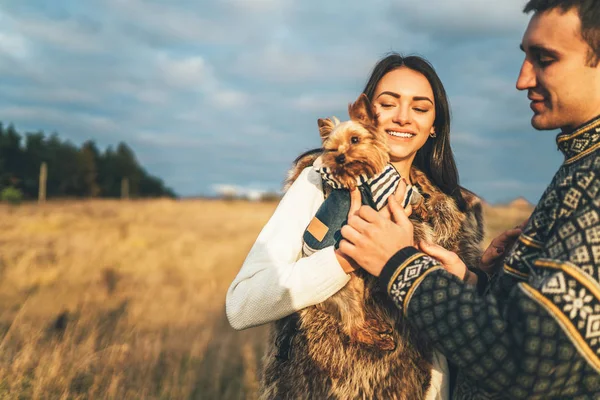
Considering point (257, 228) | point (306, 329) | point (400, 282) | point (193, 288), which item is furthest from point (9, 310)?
point (257, 228)

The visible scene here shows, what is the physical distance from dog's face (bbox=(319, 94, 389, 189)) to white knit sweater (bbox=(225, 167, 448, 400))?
0.43 m

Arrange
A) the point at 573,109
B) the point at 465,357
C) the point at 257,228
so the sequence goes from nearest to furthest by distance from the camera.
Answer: the point at 465,357, the point at 573,109, the point at 257,228

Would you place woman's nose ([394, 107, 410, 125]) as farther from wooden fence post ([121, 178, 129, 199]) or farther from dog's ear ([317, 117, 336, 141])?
wooden fence post ([121, 178, 129, 199])

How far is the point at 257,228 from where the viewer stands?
27422mm

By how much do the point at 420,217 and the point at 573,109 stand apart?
128 centimetres

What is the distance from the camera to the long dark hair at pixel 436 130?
3.49 meters

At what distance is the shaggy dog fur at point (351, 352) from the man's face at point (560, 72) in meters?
1.24

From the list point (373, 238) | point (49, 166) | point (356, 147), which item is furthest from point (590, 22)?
point (49, 166)

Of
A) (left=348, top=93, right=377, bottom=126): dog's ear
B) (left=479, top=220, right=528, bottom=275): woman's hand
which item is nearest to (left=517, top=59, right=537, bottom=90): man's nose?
(left=479, top=220, right=528, bottom=275): woman's hand

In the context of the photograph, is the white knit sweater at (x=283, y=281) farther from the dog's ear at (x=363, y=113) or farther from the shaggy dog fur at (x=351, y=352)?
the dog's ear at (x=363, y=113)

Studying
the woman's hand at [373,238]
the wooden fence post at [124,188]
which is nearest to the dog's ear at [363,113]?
the woman's hand at [373,238]

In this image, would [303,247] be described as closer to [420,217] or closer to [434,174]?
[420,217]

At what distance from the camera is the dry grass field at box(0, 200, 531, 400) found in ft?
17.8

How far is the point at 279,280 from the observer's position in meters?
2.34
